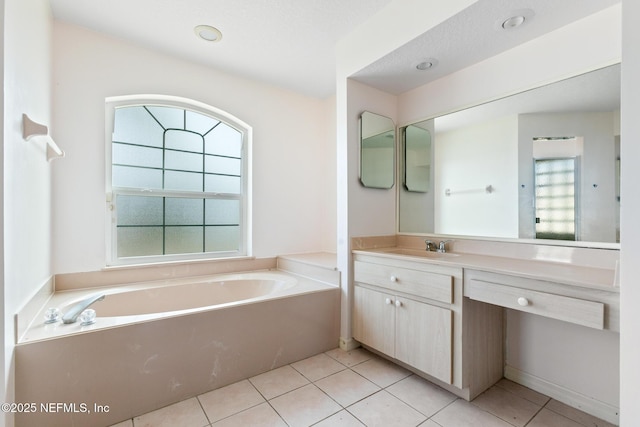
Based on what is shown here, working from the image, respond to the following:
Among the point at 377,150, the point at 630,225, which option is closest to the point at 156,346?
the point at 377,150

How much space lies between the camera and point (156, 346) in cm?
152

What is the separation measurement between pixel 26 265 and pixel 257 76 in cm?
224

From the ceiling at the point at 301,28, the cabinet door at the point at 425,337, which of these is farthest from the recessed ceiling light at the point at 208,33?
the cabinet door at the point at 425,337

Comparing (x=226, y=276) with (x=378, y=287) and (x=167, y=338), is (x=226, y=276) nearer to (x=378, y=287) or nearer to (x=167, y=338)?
(x=167, y=338)

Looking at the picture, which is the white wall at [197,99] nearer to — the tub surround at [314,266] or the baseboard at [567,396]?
the tub surround at [314,266]

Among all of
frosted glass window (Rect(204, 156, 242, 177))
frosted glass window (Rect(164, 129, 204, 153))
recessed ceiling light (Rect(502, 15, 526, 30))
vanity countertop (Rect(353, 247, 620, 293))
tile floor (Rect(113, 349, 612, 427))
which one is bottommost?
tile floor (Rect(113, 349, 612, 427))

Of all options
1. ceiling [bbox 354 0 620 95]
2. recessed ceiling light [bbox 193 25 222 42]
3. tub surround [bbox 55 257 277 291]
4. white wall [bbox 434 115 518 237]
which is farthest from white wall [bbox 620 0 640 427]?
tub surround [bbox 55 257 277 291]

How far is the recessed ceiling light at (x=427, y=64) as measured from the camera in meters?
1.89

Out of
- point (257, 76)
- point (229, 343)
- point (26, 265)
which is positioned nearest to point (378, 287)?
point (229, 343)

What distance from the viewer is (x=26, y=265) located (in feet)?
4.43

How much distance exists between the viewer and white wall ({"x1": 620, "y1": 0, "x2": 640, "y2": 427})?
957 millimetres

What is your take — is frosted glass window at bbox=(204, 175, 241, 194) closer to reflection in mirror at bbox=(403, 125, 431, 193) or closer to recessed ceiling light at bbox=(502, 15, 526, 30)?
reflection in mirror at bbox=(403, 125, 431, 193)

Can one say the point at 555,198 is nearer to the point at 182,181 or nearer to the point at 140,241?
the point at 182,181

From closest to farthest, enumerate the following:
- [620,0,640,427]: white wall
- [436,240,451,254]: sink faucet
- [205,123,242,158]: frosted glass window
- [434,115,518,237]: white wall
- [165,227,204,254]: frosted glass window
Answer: [620,0,640,427]: white wall → [434,115,518,237]: white wall → [436,240,451,254]: sink faucet → [165,227,204,254]: frosted glass window → [205,123,242,158]: frosted glass window
